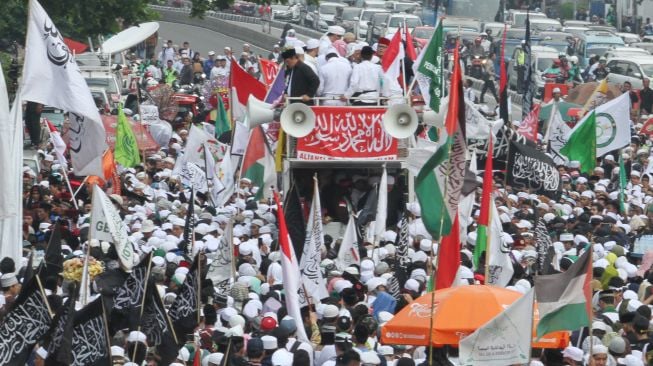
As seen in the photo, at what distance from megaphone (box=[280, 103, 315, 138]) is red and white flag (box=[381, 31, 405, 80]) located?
4.03 ft

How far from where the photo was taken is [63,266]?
17.3 m

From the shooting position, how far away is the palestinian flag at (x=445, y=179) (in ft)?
48.3

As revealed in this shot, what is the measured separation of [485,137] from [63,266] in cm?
736

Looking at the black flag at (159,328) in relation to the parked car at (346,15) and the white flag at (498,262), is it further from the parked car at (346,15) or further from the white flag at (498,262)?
the parked car at (346,15)

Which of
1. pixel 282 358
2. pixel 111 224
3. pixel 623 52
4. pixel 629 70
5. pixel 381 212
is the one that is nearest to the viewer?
pixel 282 358

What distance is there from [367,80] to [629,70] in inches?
707

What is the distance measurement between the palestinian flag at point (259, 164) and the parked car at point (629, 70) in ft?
54.8

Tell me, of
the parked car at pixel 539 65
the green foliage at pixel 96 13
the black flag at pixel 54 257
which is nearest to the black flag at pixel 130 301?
the black flag at pixel 54 257

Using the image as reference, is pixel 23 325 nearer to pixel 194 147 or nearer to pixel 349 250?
pixel 349 250

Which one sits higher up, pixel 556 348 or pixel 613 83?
pixel 556 348

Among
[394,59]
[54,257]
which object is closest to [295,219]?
[54,257]

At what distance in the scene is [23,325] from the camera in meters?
13.3

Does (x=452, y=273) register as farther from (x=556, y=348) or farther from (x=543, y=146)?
(x=543, y=146)

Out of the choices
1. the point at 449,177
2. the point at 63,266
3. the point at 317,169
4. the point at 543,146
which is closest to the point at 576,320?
the point at 449,177
